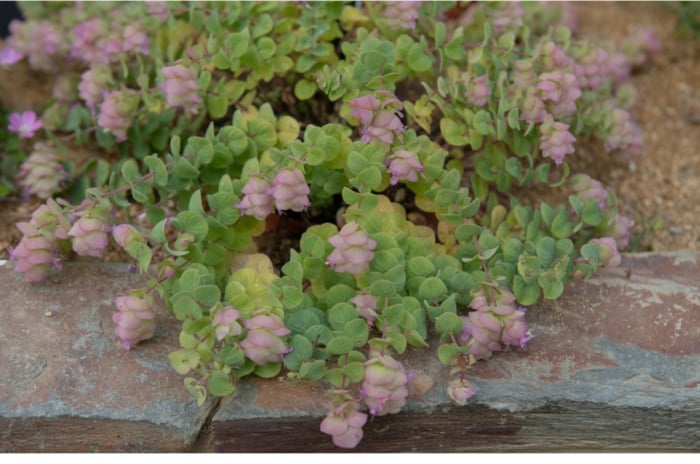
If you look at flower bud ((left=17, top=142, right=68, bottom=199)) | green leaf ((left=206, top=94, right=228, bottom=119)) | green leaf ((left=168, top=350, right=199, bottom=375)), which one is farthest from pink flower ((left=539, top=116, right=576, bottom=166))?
flower bud ((left=17, top=142, right=68, bottom=199))

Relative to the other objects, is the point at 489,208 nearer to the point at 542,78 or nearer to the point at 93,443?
A: the point at 542,78

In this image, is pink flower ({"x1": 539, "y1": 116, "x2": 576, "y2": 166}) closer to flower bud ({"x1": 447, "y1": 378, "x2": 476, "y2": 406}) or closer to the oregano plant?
the oregano plant

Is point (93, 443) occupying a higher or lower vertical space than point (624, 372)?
lower

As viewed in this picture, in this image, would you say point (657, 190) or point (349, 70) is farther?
point (657, 190)

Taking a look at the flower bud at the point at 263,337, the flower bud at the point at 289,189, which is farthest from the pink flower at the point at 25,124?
the flower bud at the point at 263,337

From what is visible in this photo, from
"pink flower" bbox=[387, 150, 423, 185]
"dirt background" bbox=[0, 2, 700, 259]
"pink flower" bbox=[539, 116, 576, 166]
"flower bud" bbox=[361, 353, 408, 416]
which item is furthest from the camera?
"dirt background" bbox=[0, 2, 700, 259]

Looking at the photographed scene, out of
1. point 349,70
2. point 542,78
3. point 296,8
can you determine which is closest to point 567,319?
point 542,78

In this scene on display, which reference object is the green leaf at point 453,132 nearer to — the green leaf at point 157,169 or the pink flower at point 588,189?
the pink flower at point 588,189

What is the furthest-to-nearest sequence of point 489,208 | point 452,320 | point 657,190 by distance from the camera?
point 657,190 → point 489,208 → point 452,320
